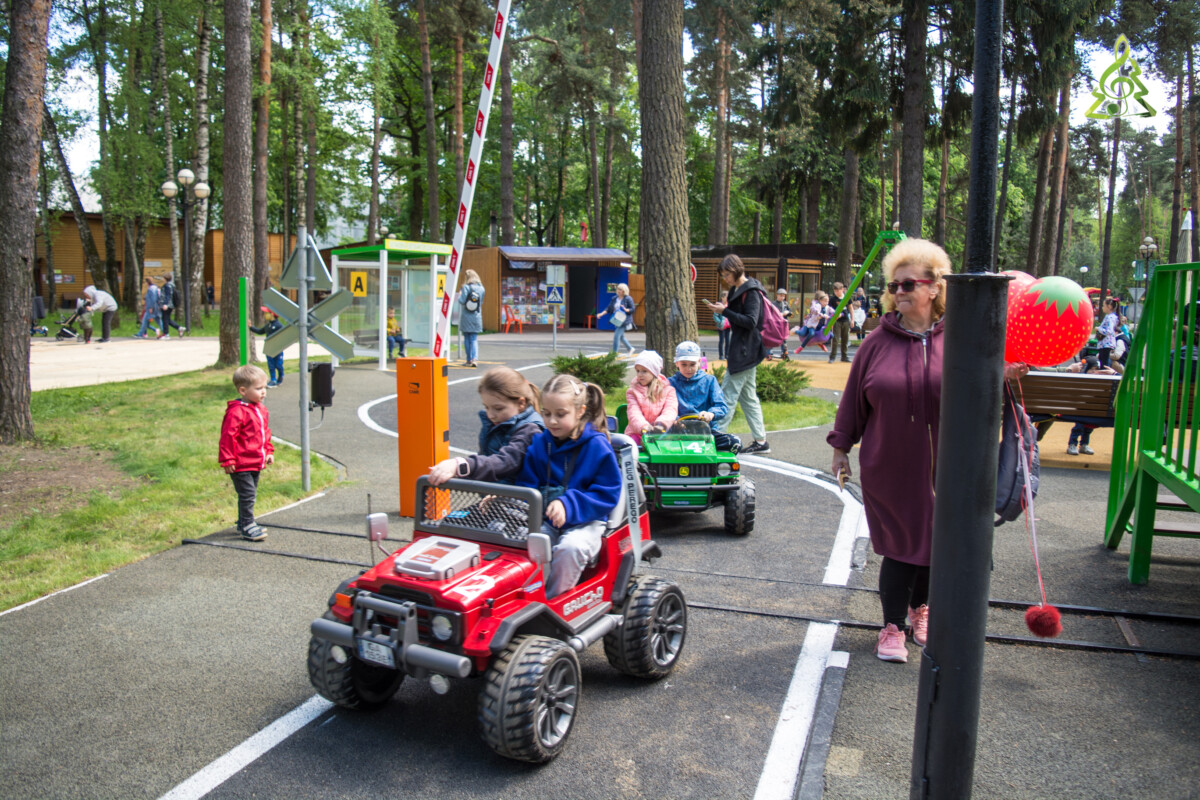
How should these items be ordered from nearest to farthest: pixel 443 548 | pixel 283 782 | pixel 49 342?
1. pixel 283 782
2. pixel 443 548
3. pixel 49 342

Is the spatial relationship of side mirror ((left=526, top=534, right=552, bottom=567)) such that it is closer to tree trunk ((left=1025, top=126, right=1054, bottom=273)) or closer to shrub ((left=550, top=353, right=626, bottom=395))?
shrub ((left=550, top=353, right=626, bottom=395))

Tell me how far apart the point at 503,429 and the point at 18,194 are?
7910mm

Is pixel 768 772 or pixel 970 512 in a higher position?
pixel 970 512

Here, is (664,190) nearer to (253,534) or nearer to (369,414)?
(369,414)

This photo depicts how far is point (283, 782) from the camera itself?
10.5 feet

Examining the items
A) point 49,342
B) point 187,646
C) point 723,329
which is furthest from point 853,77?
point 49,342

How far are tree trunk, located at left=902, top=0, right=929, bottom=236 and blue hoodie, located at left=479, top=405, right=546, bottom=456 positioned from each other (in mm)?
16333

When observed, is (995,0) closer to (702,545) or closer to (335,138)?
(702,545)

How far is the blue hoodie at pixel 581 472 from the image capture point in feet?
12.5

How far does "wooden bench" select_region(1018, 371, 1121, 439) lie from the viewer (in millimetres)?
8672

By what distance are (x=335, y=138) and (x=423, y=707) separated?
42.6 meters

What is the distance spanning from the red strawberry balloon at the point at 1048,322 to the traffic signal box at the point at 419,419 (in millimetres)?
4368

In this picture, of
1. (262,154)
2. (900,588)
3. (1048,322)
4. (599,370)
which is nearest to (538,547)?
(900,588)

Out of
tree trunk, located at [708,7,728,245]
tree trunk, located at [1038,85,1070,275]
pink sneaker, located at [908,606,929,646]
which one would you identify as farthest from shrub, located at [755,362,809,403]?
tree trunk, located at [1038,85,1070,275]
